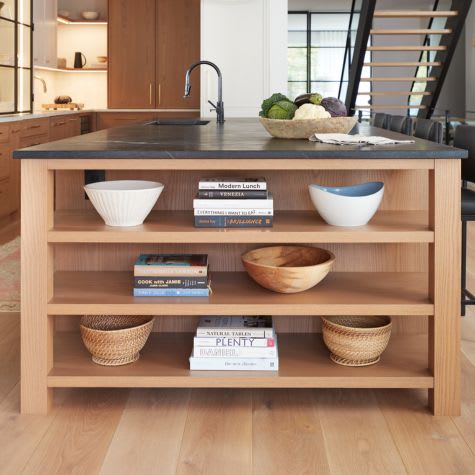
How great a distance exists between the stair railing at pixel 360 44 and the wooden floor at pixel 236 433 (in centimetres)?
491

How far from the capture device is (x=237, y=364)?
8.30 feet

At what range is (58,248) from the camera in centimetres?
293

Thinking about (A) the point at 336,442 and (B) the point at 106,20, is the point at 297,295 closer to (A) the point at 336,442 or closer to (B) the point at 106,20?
(A) the point at 336,442

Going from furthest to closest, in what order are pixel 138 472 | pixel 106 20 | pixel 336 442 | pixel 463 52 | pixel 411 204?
pixel 463 52
pixel 106 20
pixel 411 204
pixel 336 442
pixel 138 472

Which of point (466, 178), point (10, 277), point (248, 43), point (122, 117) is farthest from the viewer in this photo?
point (122, 117)

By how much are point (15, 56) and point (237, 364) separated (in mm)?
5730

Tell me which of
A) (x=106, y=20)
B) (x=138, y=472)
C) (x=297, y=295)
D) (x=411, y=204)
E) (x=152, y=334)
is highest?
(x=106, y=20)

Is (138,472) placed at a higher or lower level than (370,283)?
lower

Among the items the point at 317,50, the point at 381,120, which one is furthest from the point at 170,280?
the point at 317,50

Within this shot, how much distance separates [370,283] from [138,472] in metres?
1.13

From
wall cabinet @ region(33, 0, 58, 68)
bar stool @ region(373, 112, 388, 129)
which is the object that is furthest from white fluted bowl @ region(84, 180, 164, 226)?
wall cabinet @ region(33, 0, 58, 68)

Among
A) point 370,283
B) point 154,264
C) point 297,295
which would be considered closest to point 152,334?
point 154,264

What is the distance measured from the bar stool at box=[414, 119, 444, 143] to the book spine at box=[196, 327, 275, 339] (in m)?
1.87

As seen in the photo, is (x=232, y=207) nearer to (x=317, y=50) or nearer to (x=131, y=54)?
(x=131, y=54)
